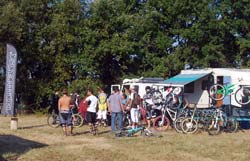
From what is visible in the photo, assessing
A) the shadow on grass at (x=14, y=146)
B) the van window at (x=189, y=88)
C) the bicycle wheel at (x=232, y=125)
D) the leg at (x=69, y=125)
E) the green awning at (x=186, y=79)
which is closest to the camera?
the shadow on grass at (x=14, y=146)

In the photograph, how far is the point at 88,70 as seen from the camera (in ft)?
94.3

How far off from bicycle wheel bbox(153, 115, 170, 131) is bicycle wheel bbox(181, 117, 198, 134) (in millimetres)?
1096

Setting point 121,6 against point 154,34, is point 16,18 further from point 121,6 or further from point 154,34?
point 154,34

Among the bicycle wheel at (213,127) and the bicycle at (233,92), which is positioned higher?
the bicycle at (233,92)

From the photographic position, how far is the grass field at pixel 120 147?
1116 centimetres

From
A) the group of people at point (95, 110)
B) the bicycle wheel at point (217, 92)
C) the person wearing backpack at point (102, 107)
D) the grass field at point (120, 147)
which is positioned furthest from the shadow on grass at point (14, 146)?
the bicycle wheel at point (217, 92)

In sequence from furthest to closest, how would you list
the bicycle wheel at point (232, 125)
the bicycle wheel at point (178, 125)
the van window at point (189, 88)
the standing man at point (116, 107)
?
the van window at point (189, 88) → the bicycle wheel at point (232, 125) → the bicycle wheel at point (178, 125) → the standing man at point (116, 107)

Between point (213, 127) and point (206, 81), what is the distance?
13.0 ft

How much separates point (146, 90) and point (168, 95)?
2143mm

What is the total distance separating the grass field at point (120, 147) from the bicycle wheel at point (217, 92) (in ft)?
8.34

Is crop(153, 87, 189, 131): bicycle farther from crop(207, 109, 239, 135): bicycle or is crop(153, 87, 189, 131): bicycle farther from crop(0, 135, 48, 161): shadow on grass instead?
crop(0, 135, 48, 161): shadow on grass

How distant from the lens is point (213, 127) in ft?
53.8

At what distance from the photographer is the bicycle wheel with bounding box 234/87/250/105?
18.1 metres

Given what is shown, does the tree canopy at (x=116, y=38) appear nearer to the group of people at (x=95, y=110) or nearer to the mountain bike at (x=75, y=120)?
the mountain bike at (x=75, y=120)
